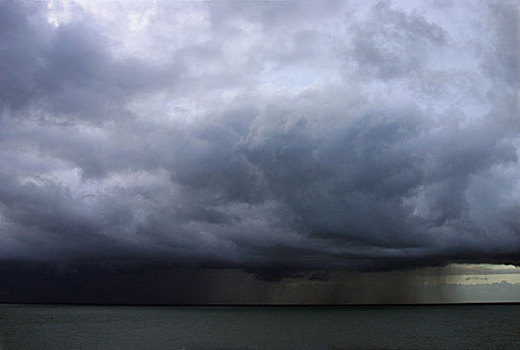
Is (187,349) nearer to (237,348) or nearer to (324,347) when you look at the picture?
(237,348)

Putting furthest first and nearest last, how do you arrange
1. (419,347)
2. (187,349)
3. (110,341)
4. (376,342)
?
(110,341)
(376,342)
(419,347)
(187,349)

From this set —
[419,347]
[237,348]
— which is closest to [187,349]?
[237,348]

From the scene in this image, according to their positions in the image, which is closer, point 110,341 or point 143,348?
point 143,348

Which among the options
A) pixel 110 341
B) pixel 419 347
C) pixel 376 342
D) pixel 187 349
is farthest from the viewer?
pixel 110 341

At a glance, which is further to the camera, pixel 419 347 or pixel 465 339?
pixel 465 339

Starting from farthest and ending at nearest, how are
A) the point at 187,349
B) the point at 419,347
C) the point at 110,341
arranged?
1. the point at 110,341
2. the point at 419,347
3. the point at 187,349

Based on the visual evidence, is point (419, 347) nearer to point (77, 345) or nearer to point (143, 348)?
point (143, 348)

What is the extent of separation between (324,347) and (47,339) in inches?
3457

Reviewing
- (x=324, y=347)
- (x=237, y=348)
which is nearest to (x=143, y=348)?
(x=237, y=348)

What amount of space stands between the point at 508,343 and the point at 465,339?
15923 mm

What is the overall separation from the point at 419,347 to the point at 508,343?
27420 mm

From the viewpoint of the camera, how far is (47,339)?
144 metres

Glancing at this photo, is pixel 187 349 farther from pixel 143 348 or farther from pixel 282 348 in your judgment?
pixel 282 348

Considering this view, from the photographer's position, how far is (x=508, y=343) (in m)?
126
